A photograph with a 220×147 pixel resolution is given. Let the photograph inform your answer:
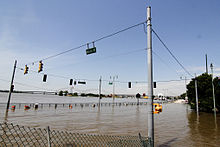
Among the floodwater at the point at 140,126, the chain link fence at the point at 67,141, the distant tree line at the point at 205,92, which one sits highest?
the distant tree line at the point at 205,92

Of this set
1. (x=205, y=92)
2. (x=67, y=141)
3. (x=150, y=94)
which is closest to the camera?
(x=150, y=94)

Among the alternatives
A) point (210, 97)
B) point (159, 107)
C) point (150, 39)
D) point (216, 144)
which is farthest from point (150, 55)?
point (210, 97)

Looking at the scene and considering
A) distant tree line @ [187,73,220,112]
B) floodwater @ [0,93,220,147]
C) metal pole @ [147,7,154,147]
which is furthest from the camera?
distant tree line @ [187,73,220,112]

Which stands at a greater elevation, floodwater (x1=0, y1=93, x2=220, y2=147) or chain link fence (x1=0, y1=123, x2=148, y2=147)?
chain link fence (x1=0, y1=123, x2=148, y2=147)

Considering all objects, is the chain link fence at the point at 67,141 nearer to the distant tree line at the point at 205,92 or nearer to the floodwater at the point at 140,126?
the floodwater at the point at 140,126

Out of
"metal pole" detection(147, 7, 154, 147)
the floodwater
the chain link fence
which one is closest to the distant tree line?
the floodwater

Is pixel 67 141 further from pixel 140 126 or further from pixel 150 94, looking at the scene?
pixel 140 126

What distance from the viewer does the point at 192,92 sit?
3378cm

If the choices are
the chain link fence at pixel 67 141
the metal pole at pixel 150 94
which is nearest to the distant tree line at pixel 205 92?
the chain link fence at pixel 67 141

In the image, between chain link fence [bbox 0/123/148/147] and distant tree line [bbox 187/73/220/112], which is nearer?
chain link fence [bbox 0/123/148/147]

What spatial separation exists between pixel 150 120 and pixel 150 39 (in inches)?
137

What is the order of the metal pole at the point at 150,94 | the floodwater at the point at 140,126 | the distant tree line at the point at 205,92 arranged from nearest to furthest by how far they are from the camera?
1. the metal pole at the point at 150,94
2. the floodwater at the point at 140,126
3. the distant tree line at the point at 205,92

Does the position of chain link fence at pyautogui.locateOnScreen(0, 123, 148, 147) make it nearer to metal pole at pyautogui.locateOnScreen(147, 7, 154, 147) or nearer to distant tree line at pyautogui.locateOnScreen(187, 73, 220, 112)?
metal pole at pyautogui.locateOnScreen(147, 7, 154, 147)

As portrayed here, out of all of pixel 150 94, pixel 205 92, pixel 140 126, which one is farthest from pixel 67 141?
pixel 205 92
